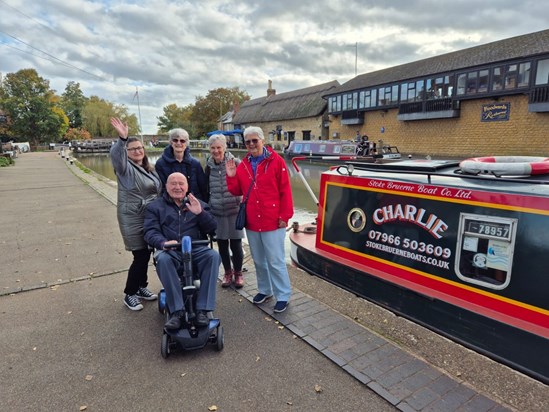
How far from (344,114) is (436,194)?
3264cm

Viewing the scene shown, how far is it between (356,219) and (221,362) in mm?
1829

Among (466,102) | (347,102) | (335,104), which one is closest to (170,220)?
(466,102)

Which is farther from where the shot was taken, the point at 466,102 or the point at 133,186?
the point at 466,102

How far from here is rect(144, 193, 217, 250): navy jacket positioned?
2.90m

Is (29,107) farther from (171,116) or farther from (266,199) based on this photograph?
(266,199)

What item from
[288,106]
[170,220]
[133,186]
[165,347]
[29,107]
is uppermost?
[29,107]

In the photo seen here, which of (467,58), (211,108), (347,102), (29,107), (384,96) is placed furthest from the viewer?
(211,108)

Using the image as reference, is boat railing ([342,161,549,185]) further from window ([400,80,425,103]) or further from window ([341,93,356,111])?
window ([341,93,356,111])

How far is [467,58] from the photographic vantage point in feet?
80.4

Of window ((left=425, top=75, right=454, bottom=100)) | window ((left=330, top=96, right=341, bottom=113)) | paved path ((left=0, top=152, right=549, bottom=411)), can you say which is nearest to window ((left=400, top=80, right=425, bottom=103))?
window ((left=425, top=75, right=454, bottom=100))

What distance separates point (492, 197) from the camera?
2.43 metres

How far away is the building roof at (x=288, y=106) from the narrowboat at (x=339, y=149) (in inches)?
481

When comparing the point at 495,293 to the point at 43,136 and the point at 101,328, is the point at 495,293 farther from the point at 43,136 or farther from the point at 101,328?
the point at 43,136

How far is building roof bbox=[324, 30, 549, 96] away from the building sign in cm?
268
